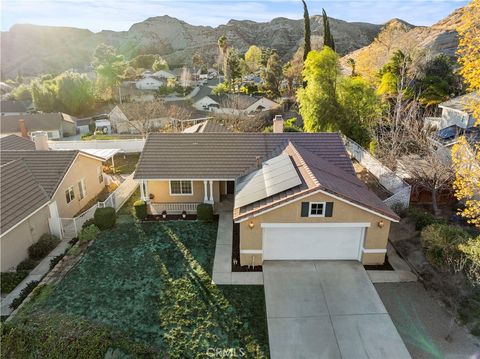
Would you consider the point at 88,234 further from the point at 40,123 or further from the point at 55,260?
the point at 40,123

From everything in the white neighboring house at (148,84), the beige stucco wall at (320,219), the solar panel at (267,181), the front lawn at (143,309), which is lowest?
the front lawn at (143,309)

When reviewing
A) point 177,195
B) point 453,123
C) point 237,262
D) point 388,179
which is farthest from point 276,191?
point 453,123

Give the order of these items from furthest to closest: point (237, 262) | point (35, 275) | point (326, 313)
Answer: point (237, 262) → point (35, 275) → point (326, 313)

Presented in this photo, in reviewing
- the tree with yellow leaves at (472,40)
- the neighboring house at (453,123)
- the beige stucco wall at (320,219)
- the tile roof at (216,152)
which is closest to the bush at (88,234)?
the tile roof at (216,152)

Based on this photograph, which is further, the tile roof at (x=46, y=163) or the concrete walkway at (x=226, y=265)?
the tile roof at (x=46, y=163)

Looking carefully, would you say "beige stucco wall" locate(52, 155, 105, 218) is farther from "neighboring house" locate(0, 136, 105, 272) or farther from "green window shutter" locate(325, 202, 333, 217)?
"green window shutter" locate(325, 202, 333, 217)

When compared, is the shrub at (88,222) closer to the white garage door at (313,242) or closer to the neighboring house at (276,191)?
the neighboring house at (276,191)
